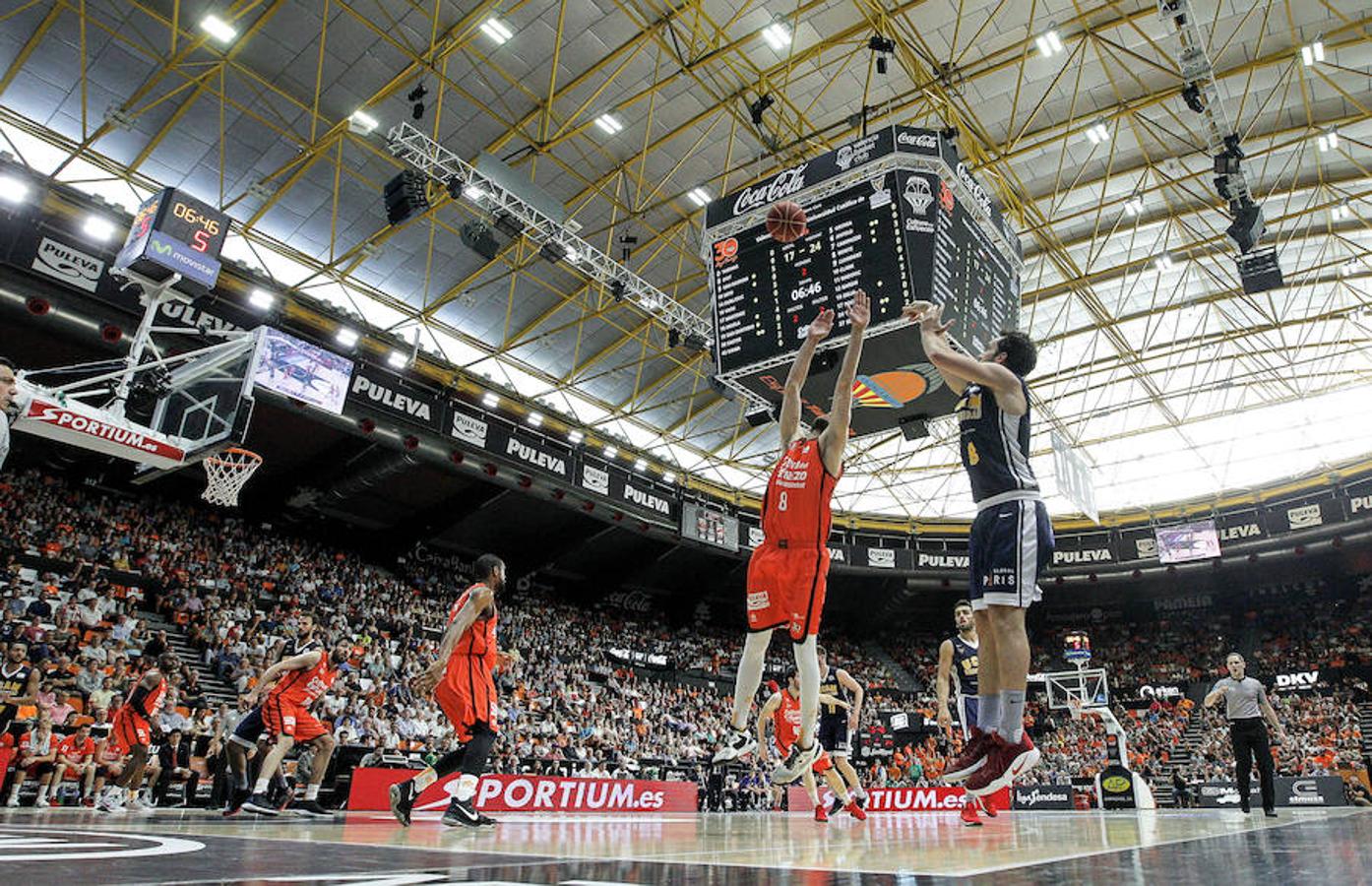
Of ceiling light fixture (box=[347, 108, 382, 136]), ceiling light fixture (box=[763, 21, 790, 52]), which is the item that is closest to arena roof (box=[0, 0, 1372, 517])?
ceiling light fixture (box=[347, 108, 382, 136])

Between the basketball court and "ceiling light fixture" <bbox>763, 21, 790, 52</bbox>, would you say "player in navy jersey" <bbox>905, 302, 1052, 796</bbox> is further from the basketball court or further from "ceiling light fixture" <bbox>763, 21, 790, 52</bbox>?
"ceiling light fixture" <bbox>763, 21, 790, 52</bbox>

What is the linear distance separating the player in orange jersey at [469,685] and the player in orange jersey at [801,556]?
5.02 ft

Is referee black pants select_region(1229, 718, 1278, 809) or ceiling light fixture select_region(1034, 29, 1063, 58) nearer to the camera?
referee black pants select_region(1229, 718, 1278, 809)

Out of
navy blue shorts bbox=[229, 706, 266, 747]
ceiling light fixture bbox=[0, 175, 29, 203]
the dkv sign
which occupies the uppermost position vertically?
ceiling light fixture bbox=[0, 175, 29, 203]

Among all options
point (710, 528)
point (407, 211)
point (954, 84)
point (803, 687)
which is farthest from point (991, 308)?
point (710, 528)

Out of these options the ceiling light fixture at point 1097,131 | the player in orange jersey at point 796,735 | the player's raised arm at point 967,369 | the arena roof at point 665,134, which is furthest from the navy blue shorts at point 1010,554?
the ceiling light fixture at point 1097,131

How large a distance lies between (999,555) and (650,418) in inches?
786

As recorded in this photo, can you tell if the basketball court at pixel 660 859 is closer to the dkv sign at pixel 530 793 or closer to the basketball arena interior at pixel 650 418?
the basketball arena interior at pixel 650 418

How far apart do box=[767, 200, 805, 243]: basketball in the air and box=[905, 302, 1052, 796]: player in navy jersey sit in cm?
531

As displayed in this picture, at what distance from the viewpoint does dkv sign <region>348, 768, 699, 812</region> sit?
10008 mm

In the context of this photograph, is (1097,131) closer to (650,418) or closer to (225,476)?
(650,418)

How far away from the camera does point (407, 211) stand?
1262 cm

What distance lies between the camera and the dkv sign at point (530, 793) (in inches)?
394

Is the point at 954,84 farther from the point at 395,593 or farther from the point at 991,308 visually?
the point at 395,593
